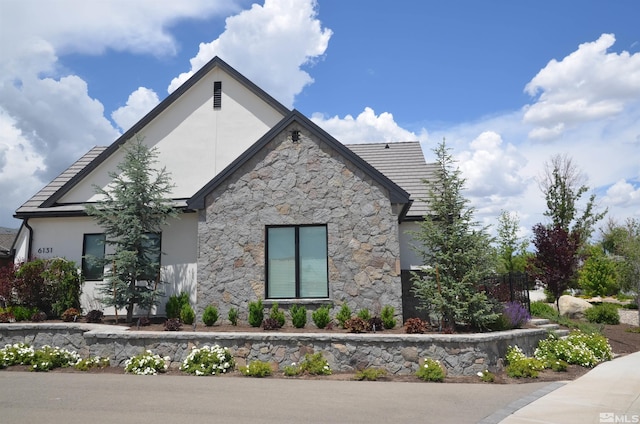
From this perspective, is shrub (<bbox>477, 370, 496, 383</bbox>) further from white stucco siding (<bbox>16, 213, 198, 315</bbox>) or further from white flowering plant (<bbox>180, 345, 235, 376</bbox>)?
white stucco siding (<bbox>16, 213, 198, 315</bbox>)

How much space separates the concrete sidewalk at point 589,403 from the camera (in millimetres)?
6633

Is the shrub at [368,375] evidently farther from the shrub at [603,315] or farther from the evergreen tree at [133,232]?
the shrub at [603,315]

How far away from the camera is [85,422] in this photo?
20.8 feet

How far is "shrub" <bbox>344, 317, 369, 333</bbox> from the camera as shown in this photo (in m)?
11.2

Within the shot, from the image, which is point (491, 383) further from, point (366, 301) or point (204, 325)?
point (204, 325)

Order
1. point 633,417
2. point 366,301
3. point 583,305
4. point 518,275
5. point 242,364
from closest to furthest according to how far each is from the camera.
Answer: point 633,417 < point 242,364 < point 366,301 < point 518,275 < point 583,305

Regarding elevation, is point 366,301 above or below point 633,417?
above

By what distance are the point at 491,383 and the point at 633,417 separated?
2.99 meters

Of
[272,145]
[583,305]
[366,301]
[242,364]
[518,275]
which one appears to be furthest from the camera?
[583,305]

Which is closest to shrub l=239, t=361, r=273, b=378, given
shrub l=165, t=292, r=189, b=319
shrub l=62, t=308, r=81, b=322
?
shrub l=165, t=292, r=189, b=319

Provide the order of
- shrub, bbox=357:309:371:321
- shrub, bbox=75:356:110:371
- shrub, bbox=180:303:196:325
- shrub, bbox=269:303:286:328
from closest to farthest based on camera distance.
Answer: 1. shrub, bbox=75:356:110:371
2. shrub, bbox=357:309:371:321
3. shrub, bbox=269:303:286:328
4. shrub, bbox=180:303:196:325

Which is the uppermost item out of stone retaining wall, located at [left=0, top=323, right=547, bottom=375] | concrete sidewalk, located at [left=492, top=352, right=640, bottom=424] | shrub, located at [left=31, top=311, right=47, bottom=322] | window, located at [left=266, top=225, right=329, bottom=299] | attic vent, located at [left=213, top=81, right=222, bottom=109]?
attic vent, located at [left=213, top=81, right=222, bottom=109]

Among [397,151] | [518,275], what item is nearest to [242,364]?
[518,275]

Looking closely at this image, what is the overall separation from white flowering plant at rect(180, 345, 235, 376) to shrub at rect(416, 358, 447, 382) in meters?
4.08
